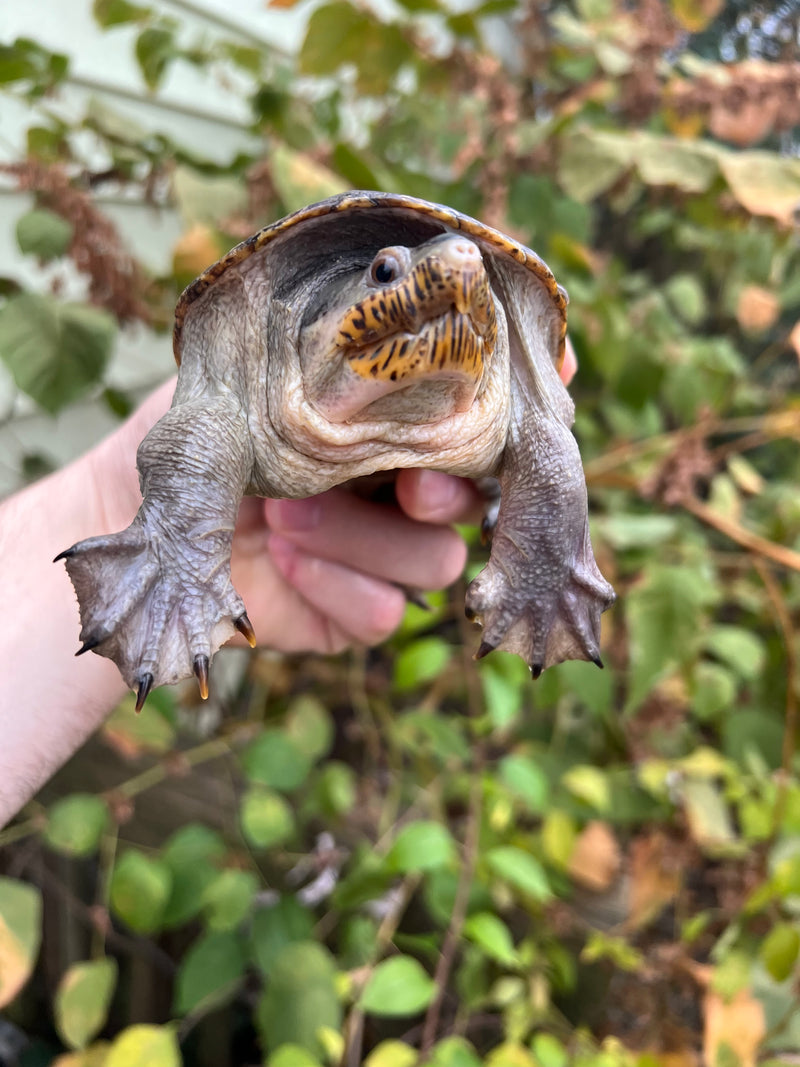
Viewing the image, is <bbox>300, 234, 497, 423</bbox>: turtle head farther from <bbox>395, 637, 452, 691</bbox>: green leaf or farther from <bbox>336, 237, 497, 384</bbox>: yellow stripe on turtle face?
<bbox>395, 637, 452, 691</bbox>: green leaf

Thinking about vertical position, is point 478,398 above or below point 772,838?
above

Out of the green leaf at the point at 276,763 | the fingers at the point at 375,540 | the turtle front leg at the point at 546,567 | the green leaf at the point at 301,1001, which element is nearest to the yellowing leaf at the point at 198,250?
the fingers at the point at 375,540

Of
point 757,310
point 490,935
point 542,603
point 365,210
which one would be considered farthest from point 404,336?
point 757,310

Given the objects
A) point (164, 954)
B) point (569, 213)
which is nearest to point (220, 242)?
point (569, 213)

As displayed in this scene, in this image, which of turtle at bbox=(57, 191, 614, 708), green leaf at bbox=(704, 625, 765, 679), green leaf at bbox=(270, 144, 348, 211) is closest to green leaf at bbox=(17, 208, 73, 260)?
green leaf at bbox=(270, 144, 348, 211)

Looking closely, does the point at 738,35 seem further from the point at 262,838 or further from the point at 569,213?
the point at 262,838
